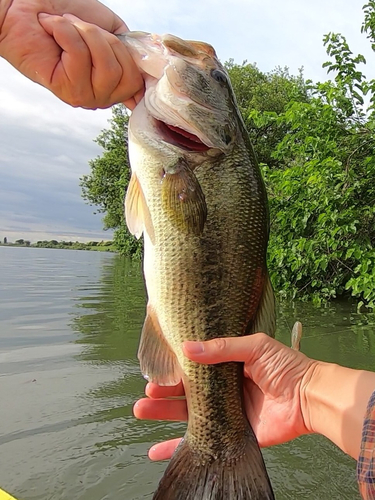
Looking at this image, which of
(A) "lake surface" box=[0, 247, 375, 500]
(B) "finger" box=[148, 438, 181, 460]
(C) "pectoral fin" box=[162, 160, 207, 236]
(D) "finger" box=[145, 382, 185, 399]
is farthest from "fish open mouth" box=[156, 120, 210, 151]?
(A) "lake surface" box=[0, 247, 375, 500]

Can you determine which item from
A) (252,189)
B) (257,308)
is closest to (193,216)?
(252,189)

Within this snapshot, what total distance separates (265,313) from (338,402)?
1.49 ft

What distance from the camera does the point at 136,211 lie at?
7.09 ft

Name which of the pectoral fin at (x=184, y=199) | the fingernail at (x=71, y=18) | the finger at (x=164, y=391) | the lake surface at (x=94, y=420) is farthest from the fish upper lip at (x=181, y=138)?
the lake surface at (x=94, y=420)

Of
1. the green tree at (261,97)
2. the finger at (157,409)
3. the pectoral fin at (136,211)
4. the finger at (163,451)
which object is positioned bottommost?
the finger at (163,451)

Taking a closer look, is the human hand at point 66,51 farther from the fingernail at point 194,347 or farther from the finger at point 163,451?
the finger at point 163,451

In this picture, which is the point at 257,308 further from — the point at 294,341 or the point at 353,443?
the point at 353,443

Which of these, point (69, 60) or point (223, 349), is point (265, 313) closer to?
point (223, 349)

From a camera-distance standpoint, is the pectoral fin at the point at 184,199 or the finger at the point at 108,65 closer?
the finger at the point at 108,65

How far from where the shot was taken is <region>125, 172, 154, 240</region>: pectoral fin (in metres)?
2.09

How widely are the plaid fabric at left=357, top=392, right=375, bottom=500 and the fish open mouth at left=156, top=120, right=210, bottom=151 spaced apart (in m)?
1.22

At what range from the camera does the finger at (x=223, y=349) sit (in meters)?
1.93

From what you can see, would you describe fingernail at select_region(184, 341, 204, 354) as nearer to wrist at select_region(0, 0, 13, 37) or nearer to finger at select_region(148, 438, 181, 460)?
finger at select_region(148, 438, 181, 460)

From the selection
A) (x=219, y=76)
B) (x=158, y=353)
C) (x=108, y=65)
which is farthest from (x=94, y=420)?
(x=108, y=65)
